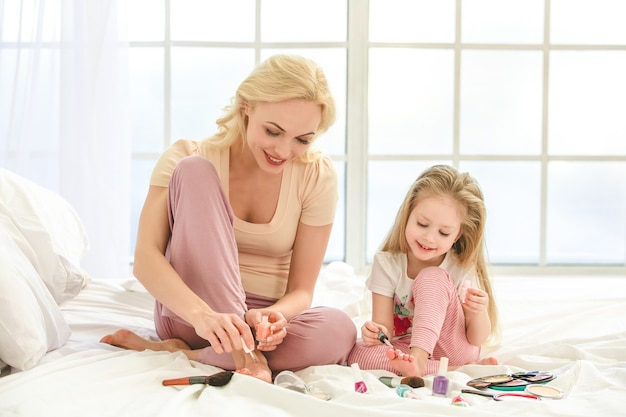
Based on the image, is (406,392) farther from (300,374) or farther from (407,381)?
(300,374)

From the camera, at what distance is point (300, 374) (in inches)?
68.7

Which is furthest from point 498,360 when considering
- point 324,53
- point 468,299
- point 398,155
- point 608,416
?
point 324,53

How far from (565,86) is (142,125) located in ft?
6.43

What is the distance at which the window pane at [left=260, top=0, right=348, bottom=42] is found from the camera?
362 centimetres

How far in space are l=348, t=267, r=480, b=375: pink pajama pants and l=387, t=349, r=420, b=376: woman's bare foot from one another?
90 mm

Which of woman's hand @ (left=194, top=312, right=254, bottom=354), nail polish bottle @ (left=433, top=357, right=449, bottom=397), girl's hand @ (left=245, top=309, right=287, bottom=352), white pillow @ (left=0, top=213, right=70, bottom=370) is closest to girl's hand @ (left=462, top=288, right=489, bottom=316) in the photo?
nail polish bottle @ (left=433, top=357, right=449, bottom=397)

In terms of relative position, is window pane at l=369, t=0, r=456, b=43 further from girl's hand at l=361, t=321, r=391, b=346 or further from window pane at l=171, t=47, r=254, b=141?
girl's hand at l=361, t=321, r=391, b=346

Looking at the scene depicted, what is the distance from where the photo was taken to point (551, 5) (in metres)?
3.61

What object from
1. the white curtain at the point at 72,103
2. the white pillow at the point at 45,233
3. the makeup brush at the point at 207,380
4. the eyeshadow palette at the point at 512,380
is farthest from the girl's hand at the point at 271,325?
the white curtain at the point at 72,103

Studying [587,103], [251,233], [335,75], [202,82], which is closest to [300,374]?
[251,233]

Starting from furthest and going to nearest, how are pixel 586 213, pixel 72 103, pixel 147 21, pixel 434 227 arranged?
pixel 586 213, pixel 147 21, pixel 72 103, pixel 434 227

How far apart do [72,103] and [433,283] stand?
6.60 feet

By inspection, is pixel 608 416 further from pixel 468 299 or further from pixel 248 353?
pixel 248 353

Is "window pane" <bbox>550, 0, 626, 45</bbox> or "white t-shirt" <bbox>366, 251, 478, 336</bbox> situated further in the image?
"window pane" <bbox>550, 0, 626, 45</bbox>
